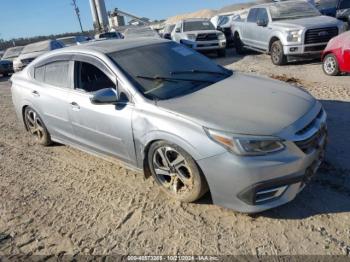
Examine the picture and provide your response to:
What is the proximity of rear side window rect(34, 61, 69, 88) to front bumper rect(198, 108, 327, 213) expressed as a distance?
2495 mm

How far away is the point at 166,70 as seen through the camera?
3996 millimetres

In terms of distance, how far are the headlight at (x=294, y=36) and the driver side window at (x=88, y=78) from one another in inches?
298

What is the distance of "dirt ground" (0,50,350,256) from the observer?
294 cm

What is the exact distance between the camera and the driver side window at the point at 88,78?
164 inches

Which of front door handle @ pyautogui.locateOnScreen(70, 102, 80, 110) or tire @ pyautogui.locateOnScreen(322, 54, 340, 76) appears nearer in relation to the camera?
front door handle @ pyautogui.locateOnScreen(70, 102, 80, 110)

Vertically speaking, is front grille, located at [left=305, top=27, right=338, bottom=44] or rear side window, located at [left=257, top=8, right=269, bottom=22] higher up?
rear side window, located at [left=257, top=8, right=269, bottom=22]

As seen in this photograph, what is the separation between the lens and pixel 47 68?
4.97 meters

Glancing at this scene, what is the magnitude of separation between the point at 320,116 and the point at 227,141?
1.22 meters

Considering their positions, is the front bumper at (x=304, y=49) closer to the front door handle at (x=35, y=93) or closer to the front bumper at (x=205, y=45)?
the front bumper at (x=205, y=45)

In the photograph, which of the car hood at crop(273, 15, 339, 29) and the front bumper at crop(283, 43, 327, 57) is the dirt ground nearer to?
the front bumper at crop(283, 43, 327, 57)

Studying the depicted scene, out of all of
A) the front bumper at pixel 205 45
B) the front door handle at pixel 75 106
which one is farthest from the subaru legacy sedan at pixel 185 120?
the front bumper at pixel 205 45

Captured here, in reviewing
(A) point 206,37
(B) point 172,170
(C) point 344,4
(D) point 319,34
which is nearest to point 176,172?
(B) point 172,170

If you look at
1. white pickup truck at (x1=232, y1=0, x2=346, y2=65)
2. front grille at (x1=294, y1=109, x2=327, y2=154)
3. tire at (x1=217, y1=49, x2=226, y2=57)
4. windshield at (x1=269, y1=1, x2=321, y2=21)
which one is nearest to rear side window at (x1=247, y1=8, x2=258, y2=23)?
white pickup truck at (x1=232, y1=0, x2=346, y2=65)

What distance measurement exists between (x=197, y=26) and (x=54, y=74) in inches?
455
